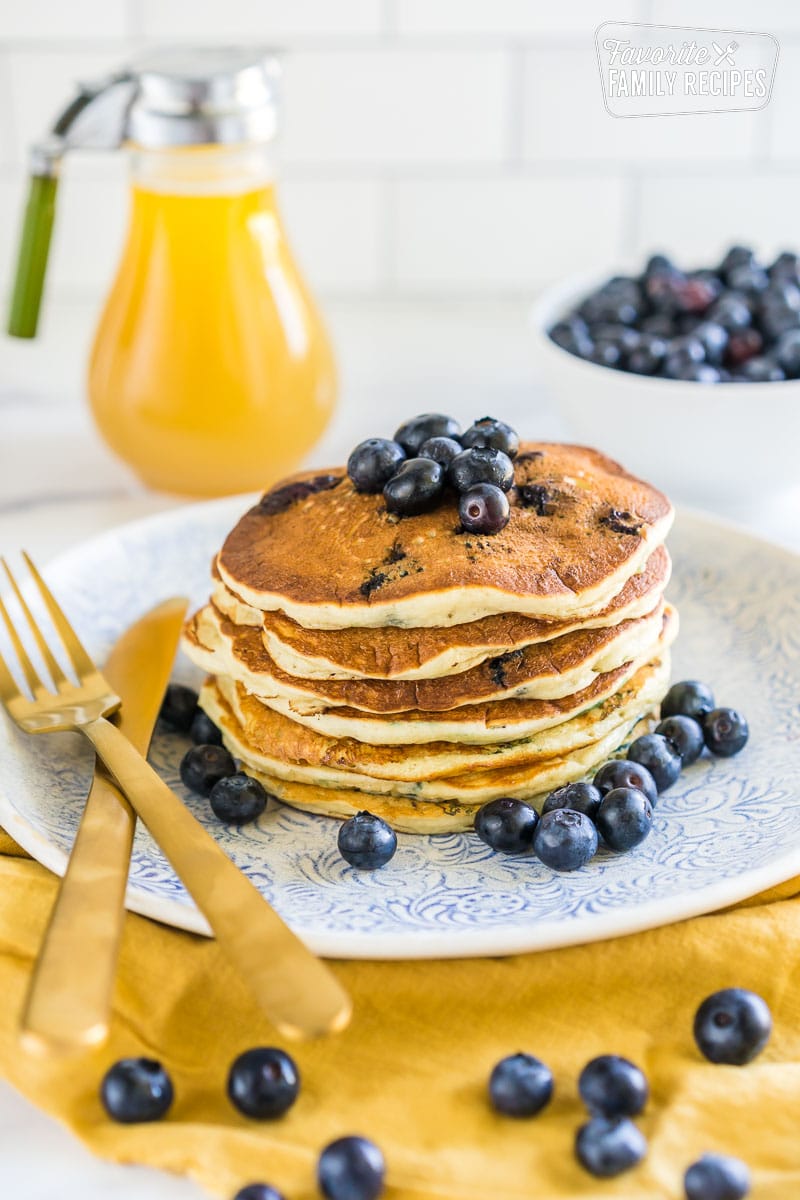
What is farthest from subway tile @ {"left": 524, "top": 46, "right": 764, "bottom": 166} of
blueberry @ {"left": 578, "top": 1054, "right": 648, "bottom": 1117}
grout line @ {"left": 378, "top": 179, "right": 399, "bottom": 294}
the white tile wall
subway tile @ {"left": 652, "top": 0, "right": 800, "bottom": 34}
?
blueberry @ {"left": 578, "top": 1054, "right": 648, "bottom": 1117}

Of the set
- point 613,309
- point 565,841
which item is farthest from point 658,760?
point 613,309

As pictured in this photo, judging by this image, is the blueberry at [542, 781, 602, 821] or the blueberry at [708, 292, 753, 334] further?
the blueberry at [708, 292, 753, 334]

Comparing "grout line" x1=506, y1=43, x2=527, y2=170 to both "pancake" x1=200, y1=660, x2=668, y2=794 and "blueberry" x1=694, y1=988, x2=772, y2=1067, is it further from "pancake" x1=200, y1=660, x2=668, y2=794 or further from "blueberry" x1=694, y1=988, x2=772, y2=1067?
"blueberry" x1=694, y1=988, x2=772, y2=1067

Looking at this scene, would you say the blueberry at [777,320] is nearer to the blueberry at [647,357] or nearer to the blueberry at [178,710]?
the blueberry at [647,357]

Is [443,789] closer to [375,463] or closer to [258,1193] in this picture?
[375,463]

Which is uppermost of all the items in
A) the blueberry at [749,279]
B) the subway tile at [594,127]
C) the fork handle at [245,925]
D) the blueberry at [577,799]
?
the subway tile at [594,127]

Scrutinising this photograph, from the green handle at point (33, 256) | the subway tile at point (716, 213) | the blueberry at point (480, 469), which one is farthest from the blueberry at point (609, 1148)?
the subway tile at point (716, 213)

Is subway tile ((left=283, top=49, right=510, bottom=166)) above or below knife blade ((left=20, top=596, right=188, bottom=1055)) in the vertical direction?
above

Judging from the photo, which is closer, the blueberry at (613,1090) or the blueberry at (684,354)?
the blueberry at (613,1090)
